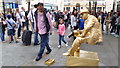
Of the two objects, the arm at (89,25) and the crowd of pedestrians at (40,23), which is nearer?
the arm at (89,25)

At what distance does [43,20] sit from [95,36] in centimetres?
176

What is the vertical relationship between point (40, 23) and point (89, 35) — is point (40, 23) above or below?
above

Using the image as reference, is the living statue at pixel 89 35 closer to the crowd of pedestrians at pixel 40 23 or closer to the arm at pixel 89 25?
the arm at pixel 89 25

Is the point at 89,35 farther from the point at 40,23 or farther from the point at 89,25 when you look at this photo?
the point at 40,23

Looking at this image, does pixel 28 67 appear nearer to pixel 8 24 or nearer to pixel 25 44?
pixel 25 44

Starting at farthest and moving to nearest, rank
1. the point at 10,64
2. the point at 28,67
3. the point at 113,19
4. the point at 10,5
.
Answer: the point at 10,5 → the point at 113,19 → the point at 10,64 → the point at 28,67

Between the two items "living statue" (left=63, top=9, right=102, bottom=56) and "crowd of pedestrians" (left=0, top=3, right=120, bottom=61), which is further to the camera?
"crowd of pedestrians" (left=0, top=3, right=120, bottom=61)

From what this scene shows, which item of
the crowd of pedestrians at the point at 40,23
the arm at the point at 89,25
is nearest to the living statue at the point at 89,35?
the arm at the point at 89,25

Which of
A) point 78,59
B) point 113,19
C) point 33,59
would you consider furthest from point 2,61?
point 113,19

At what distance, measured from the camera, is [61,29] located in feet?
21.2

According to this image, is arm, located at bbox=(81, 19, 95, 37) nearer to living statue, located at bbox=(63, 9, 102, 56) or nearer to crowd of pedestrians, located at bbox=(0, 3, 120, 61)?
living statue, located at bbox=(63, 9, 102, 56)

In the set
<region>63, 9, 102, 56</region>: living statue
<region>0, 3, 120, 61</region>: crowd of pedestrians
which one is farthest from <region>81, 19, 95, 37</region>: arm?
<region>0, 3, 120, 61</region>: crowd of pedestrians

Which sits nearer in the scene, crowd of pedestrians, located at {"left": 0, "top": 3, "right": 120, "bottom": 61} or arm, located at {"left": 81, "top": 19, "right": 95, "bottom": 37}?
arm, located at {"left": 81, "top": 19, "right": 95, "bottom": 37}

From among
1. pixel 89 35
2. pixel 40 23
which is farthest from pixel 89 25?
pixel 40 23
